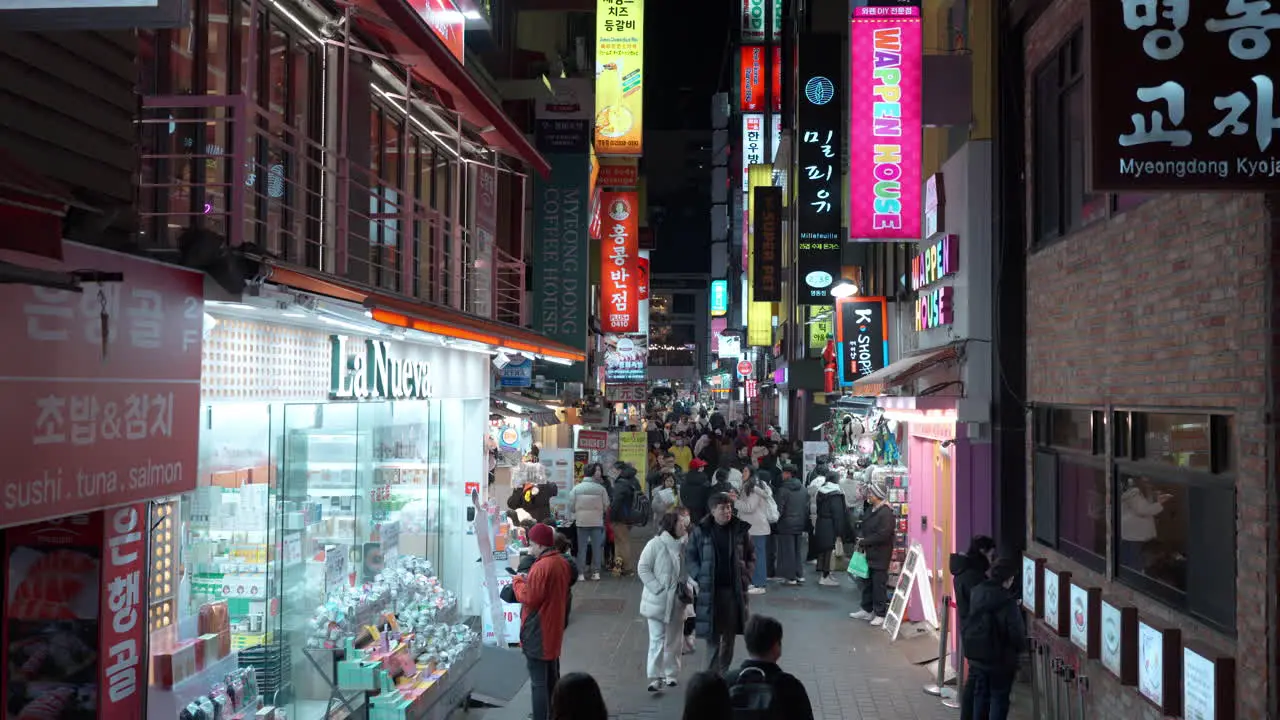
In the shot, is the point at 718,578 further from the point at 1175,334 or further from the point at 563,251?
the point at 563,251

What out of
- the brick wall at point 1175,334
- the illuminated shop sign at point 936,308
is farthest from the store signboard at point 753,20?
the brick wall at point 1175,334

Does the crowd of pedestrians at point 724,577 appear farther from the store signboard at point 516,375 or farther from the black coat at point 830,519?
the store signboard at point 516,375

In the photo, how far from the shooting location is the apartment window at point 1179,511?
7203mm

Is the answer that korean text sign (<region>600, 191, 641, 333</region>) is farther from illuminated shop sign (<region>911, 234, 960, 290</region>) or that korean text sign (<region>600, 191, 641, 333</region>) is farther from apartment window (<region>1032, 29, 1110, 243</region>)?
apartment window (<region>1032, 29, 1110, 243</region>)

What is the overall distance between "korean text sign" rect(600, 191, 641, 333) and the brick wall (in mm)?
23617

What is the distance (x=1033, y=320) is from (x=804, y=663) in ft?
16.7

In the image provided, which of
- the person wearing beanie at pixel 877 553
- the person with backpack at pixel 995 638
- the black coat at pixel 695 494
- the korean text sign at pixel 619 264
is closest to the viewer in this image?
the person with backpack at pixel 995 638

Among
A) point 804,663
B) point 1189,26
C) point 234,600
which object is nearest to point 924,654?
point 804,663

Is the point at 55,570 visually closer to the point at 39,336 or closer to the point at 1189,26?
the point at 39,336

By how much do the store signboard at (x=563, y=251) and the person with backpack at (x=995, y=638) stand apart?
41.5 feet

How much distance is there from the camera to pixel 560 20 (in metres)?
30.6

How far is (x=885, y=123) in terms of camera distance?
1538cm

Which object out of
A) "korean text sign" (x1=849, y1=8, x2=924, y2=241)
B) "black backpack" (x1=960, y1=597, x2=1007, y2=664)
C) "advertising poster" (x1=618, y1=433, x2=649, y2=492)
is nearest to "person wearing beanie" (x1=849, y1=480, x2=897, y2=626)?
"korean text sign" (x1=849, y1=8, x2=924, y2=241)

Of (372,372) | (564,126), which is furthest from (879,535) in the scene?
(564,126)
